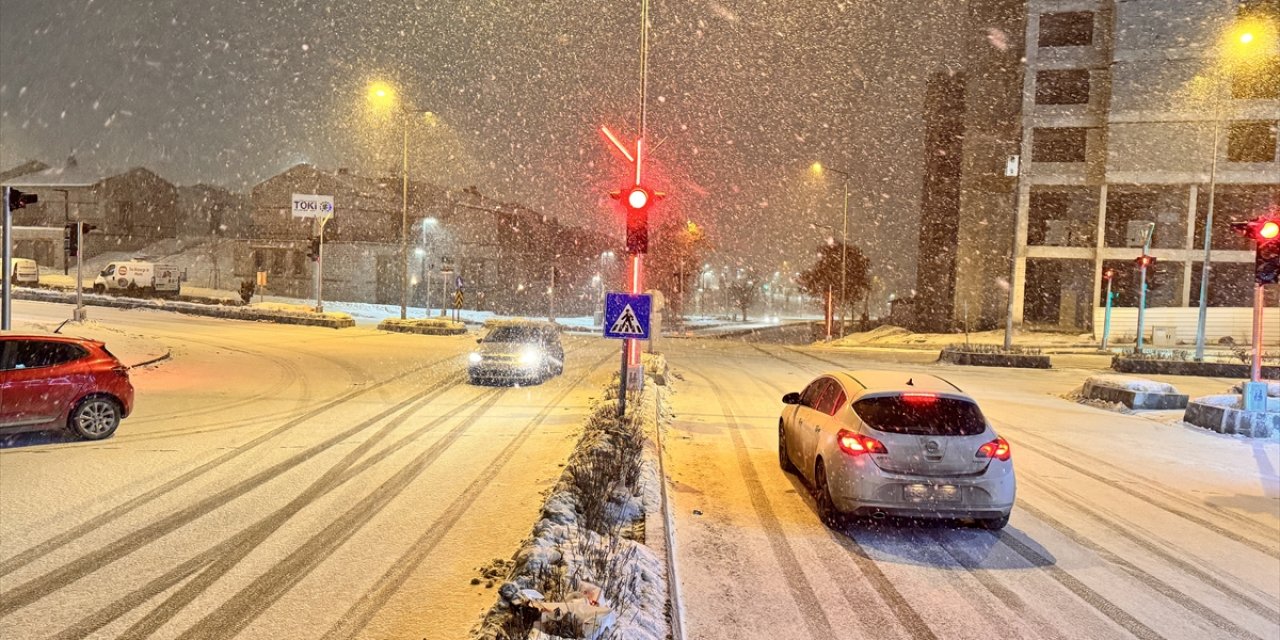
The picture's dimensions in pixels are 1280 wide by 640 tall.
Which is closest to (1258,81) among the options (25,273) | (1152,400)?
(1152,400)

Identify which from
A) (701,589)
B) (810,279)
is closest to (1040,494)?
(701,589)

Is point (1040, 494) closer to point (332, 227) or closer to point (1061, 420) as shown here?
point (1061, 420)

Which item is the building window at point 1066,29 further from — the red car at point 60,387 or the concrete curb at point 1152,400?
the red car at point 60,387

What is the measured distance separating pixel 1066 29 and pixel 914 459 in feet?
164

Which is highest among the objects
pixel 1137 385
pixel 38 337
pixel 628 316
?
pixel 628 316

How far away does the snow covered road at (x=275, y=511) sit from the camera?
5.51 metres

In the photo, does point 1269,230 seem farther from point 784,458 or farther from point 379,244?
point 379,244

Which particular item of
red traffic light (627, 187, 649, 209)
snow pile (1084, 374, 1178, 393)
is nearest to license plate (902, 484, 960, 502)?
red traffic light (627, 187, 649, 209)

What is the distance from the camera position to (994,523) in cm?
777

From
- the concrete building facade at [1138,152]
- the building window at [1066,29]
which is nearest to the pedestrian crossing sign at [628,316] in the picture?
the concrete building facade at [1138,152]

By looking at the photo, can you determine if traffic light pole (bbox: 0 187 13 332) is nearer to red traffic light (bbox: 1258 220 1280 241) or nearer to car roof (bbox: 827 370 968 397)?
car roof (bbox: 827 370 968 397)

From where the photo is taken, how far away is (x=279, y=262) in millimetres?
60281

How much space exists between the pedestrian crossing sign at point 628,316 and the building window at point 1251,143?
4625 centimetres

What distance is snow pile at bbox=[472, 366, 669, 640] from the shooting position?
4730 mm
